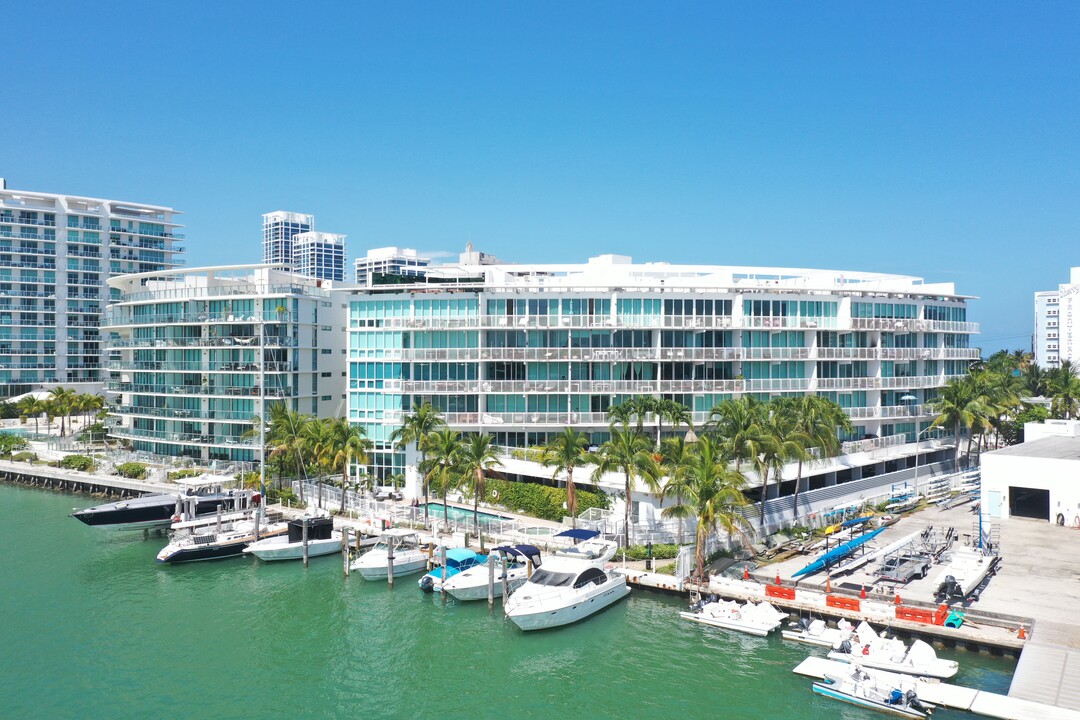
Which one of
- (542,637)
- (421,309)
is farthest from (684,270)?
(542,637)

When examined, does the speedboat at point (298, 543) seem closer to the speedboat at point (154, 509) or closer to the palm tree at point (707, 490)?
the speedboat at point (154, 509)

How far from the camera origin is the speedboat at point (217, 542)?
49844 mm

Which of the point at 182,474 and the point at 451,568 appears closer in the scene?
the point at 451,568

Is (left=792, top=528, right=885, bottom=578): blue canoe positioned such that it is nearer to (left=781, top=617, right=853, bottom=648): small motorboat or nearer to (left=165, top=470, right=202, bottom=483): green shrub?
(left=781, top=617, right=853, bottom=648): small motorboat

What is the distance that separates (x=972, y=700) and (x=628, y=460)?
68.3ft

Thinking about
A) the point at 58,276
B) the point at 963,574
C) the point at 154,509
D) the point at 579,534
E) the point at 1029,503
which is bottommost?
the point at 963,574

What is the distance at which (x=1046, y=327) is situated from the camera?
573 ft

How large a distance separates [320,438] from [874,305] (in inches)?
1799

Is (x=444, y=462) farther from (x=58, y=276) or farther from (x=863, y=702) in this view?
(x=58, y=276)

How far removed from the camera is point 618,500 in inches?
2007

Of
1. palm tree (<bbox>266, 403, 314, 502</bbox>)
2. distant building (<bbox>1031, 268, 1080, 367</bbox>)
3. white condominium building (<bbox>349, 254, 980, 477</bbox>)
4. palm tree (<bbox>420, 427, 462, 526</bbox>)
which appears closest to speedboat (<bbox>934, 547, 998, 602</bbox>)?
white condominium building (<bbox>349, 254, 980, 477</bbox>)

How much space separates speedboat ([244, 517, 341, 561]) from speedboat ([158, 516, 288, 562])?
932 millimetres

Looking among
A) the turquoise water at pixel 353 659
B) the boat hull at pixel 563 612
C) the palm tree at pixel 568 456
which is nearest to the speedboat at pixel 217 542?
the turquoise water at pixel 353 659

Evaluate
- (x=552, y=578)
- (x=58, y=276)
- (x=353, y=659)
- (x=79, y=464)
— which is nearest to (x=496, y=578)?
(x=552, y=578)
